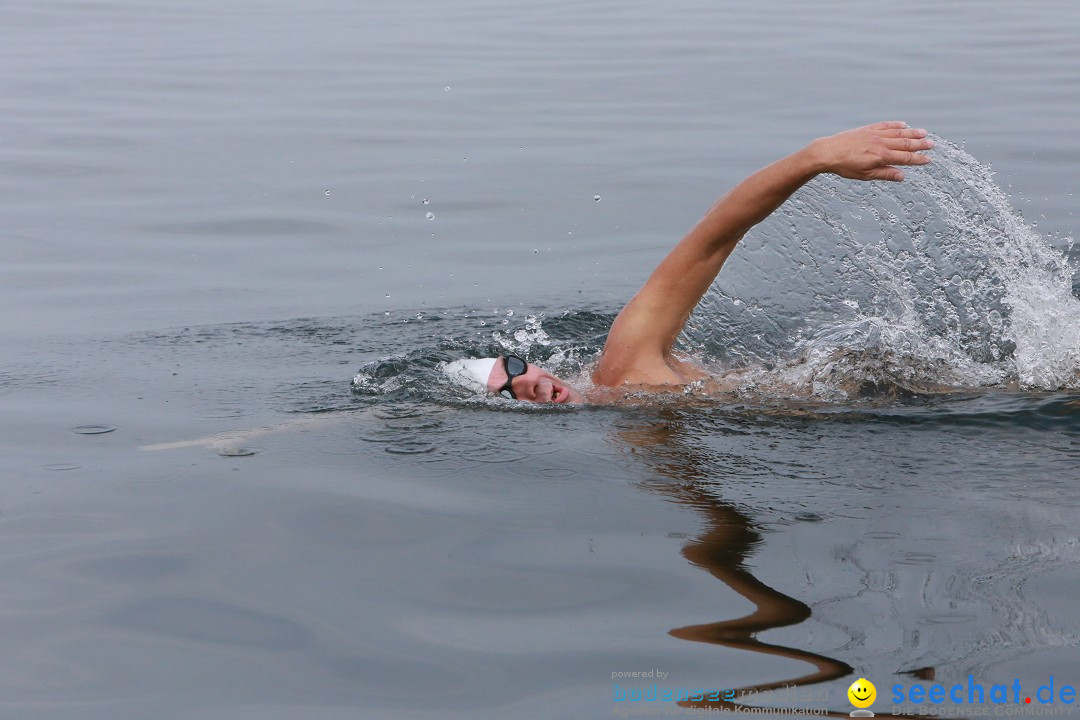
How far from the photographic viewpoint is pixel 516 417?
6.15 metres

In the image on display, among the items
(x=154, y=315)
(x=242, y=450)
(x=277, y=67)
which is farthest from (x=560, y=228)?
(x=277, y=67)

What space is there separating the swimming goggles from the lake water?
8.3 inches

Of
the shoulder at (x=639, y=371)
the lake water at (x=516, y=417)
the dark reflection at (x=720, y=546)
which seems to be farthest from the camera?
the shoulder at (x=639, y=371)

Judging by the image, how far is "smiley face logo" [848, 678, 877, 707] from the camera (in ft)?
11.4

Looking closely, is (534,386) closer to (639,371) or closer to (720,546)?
(639,371)

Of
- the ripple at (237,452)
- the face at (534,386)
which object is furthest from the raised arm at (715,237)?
the ripple at (237,452)

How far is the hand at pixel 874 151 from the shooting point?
16.5ft

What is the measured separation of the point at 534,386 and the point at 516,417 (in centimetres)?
28

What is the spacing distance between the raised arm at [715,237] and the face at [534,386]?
0.18 m

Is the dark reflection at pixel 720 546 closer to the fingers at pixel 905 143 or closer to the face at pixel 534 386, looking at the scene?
the face at pixel 534 386

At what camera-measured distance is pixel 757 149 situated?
489 inches

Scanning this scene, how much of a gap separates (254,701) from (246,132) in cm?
1148

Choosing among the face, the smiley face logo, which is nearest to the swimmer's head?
the face

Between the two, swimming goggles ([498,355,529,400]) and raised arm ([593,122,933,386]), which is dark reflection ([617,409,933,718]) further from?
swimming goggles ([498,355,529,400])
